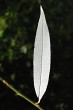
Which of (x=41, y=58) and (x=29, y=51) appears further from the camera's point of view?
(x=29, y=51)

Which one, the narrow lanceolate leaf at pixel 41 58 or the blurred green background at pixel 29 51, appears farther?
the blurred green background at pixel 29 51

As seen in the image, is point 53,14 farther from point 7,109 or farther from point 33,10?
point 7,109

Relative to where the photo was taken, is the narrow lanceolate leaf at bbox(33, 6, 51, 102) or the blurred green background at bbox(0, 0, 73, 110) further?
the blurred green background at bbox(0, 0, 73, 110)

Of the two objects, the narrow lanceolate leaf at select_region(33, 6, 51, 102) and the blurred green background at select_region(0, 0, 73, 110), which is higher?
the narrow lanceolate leaf at select_region(33, 6, 51, 102)

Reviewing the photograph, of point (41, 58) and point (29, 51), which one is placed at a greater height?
point (41, 58)

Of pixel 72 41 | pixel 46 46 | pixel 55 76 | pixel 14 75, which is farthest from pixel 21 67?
pixel 46 46
